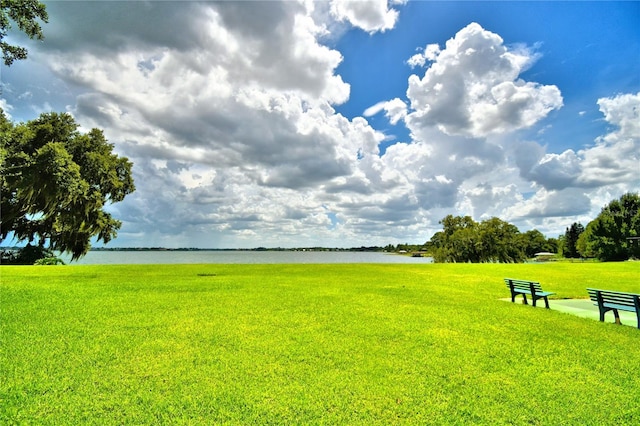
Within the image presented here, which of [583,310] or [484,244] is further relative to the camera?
[484,244]

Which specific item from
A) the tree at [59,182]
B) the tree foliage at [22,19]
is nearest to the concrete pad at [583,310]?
the tree foliage at [22,19]

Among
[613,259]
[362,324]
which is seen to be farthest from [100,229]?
[613,259]

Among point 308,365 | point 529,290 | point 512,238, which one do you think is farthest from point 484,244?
point 308,365

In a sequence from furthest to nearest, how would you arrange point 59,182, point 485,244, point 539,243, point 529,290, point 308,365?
1. point 539,243
2. point 485,244
3. point 59,182
4. point 529,290
5. point 308,365

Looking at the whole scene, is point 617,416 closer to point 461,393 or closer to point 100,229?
point 461,393

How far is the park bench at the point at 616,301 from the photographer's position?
9.48 m

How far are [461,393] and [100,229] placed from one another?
36288 millimetres

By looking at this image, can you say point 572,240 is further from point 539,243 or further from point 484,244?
point 484,244

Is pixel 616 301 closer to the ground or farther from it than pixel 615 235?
closer to the ground

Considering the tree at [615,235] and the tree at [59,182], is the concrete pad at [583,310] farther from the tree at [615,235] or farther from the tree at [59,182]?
the tree at [615,235]

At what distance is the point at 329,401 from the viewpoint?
496cm

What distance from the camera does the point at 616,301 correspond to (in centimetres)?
993

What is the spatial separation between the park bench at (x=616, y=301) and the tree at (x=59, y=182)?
28861mm

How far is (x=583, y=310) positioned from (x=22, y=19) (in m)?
22.6
